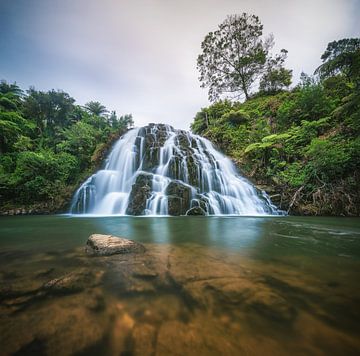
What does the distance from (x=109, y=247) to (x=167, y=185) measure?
6.44 m

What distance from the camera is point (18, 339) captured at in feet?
3.15

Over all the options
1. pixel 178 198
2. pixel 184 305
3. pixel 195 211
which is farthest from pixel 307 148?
pixel 184 305

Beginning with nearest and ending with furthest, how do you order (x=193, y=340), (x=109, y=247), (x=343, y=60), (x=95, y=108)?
(x=193, y=340) < (x=109, y=247) < (x=343, y=60) < (x=95, y=108)

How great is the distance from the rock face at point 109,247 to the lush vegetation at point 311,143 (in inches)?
318

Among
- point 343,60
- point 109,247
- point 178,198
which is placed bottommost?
point 109,247

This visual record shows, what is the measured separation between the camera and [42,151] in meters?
11.7

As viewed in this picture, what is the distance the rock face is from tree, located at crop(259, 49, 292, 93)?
24.3m

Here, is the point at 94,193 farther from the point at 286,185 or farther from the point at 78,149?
the point at 286,185

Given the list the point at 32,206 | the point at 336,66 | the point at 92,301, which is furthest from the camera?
the point at 336,66

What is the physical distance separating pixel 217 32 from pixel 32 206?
23718mm

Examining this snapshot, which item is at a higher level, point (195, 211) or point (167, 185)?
point (167, 185)

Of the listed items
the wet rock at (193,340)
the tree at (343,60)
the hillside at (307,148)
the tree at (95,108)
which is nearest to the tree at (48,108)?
the tree at (95,108)

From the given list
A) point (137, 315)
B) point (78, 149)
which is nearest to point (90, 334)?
point (137, 315)

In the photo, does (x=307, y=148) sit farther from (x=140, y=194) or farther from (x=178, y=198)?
(x=140, y=194)
